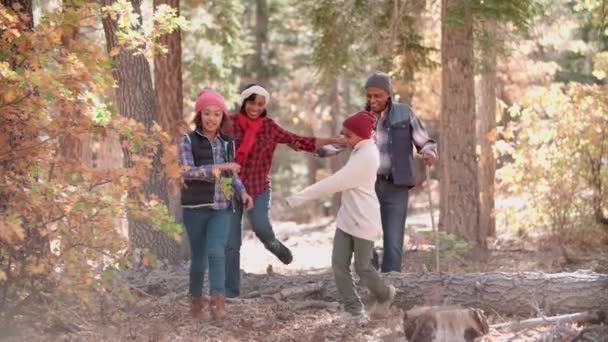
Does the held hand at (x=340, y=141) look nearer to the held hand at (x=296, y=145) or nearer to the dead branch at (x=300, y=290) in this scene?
the held hand at (x=296, y=145)

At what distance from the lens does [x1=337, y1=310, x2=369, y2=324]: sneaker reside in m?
6.56

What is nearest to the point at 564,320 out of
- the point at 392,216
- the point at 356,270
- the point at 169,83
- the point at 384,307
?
the point at 384,307

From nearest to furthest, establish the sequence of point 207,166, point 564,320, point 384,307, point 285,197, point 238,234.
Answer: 1. point 564,320
2. point 207,166
3. point 384,307
4. point 238,234
5. point 285,197

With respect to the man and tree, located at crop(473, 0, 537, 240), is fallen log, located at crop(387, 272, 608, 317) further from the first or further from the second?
tree, located at crop(473, 0, 537, 240)

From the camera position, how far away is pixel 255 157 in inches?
292

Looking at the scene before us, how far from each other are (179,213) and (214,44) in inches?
403

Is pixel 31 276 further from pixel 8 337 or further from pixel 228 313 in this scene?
pixel 228 313

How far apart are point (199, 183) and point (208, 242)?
18.3 inches

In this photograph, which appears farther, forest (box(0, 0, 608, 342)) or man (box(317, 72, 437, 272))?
man (box(317, 72, 437, 272))

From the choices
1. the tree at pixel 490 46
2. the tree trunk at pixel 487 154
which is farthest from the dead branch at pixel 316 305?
the tree trunk at pixel 487 154

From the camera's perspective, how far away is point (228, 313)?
22.4ft

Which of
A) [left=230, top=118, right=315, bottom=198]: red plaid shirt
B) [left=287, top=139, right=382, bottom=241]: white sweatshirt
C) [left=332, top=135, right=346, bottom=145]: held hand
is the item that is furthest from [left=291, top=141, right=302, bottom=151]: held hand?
[left=287, top=139, right=382, bottom=241]: white sweatshirt

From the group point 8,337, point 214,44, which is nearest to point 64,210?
point 8,337

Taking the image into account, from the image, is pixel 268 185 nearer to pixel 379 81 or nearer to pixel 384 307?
pixel 379 81
